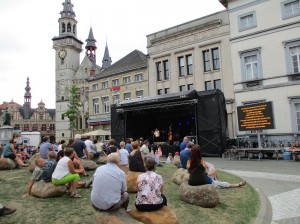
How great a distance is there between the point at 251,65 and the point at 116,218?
887 inches

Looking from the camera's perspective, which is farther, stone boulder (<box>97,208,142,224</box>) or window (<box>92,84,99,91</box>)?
window (<box>92,84,99,91</box>)

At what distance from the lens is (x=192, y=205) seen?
23.5 feet

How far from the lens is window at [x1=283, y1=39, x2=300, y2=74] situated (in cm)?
2181

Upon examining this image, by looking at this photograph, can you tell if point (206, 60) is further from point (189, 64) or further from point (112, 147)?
point (112, 147)

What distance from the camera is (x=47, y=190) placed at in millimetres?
7512

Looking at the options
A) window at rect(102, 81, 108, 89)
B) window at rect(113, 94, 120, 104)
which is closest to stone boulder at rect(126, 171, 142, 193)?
window at rect(113, 94, 120, 104)

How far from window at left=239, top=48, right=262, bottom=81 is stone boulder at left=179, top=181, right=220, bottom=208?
19.0m

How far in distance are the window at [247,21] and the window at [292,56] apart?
383 cm

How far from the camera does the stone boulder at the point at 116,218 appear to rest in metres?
4.93

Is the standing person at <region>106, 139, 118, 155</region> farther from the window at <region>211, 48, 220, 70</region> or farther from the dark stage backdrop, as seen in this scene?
the window at <region>211, 48, 220, 70</region>

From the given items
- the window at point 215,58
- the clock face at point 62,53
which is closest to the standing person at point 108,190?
the window at point 215,58

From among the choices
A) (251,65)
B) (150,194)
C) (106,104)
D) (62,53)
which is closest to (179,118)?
(251,65)

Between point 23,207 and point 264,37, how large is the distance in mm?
23147

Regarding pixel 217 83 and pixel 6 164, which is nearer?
pixel 6 164
